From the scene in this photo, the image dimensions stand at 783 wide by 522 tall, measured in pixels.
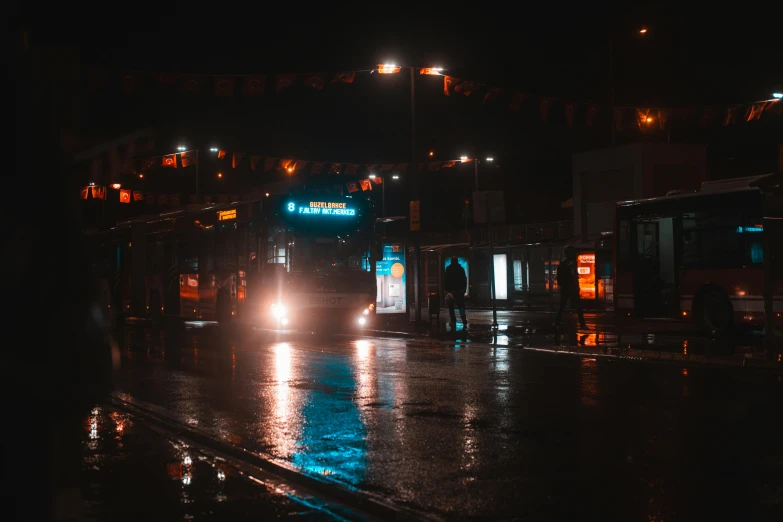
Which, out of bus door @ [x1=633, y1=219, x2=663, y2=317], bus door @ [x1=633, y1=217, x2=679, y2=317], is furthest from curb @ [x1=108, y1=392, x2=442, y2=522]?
bus door @ [x1=633, y1=219, x2=663, y2=317]

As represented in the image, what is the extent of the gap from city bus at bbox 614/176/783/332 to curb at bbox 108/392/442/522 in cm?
1302

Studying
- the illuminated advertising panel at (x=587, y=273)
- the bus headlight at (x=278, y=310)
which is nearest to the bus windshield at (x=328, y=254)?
the bus headlight at (x=278, y=310)

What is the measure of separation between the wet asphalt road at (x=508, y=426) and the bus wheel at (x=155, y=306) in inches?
487

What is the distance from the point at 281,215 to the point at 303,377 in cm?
935

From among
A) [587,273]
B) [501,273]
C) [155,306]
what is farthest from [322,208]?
[501,273]

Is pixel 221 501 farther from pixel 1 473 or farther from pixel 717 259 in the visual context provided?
pixel 717 259

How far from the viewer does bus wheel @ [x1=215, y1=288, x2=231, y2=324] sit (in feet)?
78.6

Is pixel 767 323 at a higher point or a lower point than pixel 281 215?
lower

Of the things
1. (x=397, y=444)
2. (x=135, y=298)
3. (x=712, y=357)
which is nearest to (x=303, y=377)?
(x=397, y=444)

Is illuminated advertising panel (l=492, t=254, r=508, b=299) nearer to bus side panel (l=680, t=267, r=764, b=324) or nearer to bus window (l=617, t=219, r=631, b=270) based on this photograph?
bus window (l=617, t=219, r=631, b=270)

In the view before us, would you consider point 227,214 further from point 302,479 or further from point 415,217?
point 302,479

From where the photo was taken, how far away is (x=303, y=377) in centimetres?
1326

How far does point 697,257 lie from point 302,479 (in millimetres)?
15870

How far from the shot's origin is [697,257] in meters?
20.4
